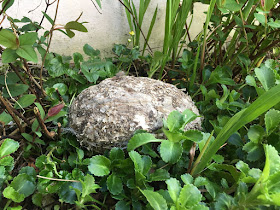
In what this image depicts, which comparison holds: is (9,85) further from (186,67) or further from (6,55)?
(186,67)

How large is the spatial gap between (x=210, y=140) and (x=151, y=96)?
30cm

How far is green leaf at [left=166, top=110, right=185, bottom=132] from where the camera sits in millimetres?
819

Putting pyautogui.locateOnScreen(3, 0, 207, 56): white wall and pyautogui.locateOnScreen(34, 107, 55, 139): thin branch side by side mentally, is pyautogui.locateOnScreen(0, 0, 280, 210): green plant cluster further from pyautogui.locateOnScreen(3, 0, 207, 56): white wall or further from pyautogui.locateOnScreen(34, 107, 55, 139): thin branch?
pyautogui.locateOnScreen(3, 0, 207, 56): white wall

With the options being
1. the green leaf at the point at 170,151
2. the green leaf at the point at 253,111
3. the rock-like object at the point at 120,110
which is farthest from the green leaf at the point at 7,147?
the green leaf at the point at 253,111

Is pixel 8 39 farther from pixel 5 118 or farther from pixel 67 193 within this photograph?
pixel 67 193

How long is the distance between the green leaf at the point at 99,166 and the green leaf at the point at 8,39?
1.42ft

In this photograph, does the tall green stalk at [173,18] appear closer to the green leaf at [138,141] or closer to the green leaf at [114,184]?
the green leaf at [138,141]

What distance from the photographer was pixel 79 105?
1.01 metres

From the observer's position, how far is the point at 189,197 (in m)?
0.64

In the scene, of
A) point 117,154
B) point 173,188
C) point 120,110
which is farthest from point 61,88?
point 173,188

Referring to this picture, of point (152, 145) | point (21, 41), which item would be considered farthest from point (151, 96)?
point (21, 41)

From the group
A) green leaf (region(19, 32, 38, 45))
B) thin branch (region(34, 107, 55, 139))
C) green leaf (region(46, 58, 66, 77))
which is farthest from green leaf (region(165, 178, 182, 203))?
green leaf (region(46, 58, 66, 77))

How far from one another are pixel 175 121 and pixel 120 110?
0.74 feet

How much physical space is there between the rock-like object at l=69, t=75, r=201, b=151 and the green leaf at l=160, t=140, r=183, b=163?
141 mm
